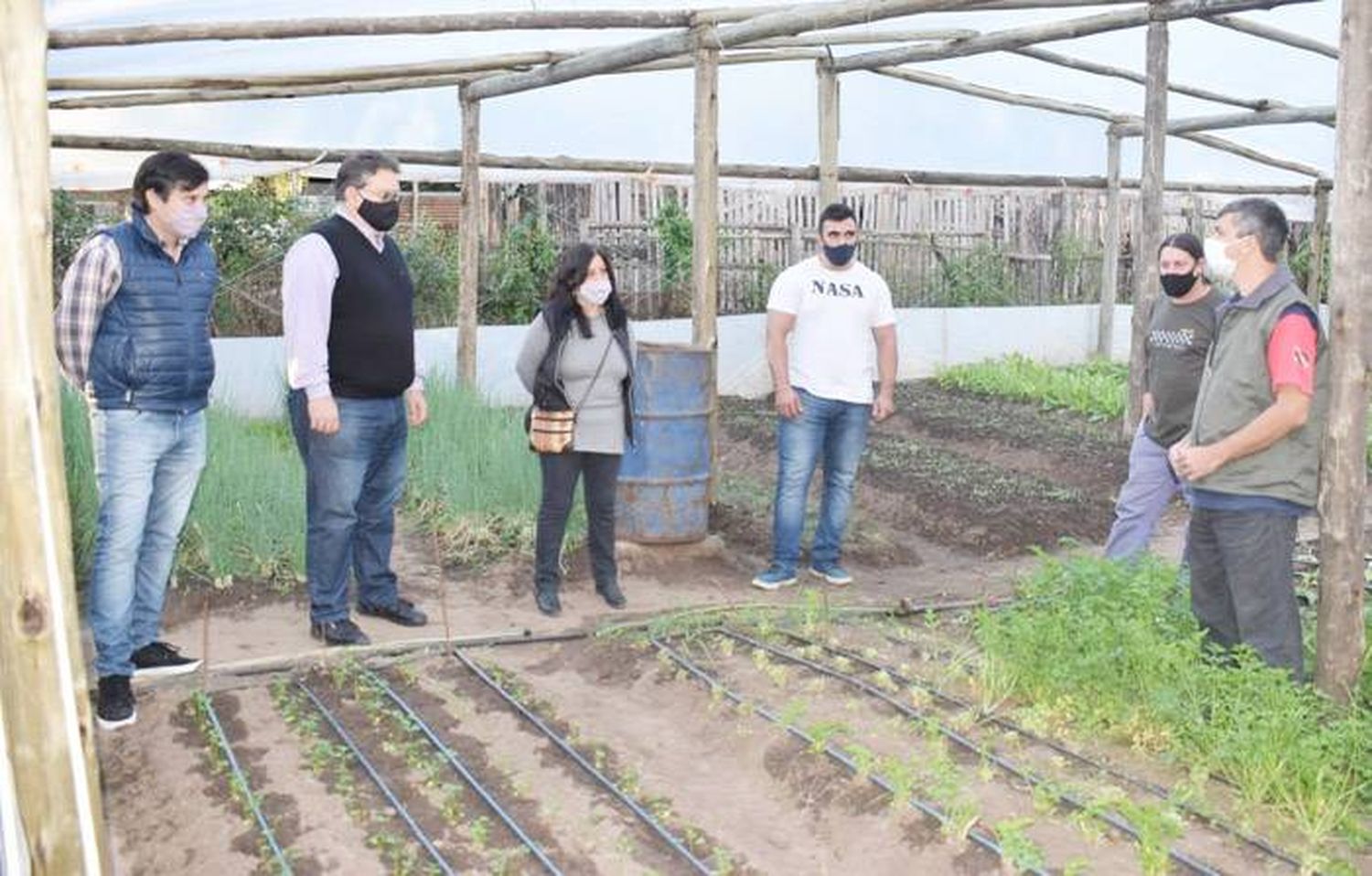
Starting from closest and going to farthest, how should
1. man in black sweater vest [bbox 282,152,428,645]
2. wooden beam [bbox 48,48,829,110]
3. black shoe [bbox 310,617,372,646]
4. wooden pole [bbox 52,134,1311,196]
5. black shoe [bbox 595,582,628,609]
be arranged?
man in black sweater vest [bbox 282,152,428,645], black shoe [bbox 310,617,372,646], black shoe [bbox 595,582,628,609], wooden beam [bbox 48,48,829,110], wooden pole [bbox 52,134,1311,196]

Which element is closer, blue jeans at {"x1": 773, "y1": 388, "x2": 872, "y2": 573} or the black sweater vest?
the black sweater vest

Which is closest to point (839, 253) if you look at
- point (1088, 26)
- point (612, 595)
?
point (612, 595)

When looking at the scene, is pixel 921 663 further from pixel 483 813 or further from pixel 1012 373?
pixel 1012 373

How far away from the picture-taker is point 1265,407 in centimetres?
451

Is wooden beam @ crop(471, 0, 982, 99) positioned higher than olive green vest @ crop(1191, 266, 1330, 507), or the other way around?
wooden beam @ crop(471, 0, 982, 99)

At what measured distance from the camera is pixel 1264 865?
370cm

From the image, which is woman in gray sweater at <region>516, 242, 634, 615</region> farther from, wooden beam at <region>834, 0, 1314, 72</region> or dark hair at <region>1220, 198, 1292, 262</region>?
wooden beam at <region>834, 0, 1314, 72</region>

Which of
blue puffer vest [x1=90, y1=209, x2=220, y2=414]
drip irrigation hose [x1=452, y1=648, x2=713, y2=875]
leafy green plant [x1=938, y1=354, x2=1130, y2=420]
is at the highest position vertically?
blue puffer vest [x1=90, y1=209, x2=220, y2=414]

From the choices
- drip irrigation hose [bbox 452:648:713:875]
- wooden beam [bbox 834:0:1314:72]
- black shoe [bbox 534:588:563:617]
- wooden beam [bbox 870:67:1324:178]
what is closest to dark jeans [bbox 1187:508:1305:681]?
drip irrigation hose [bbox 452:648:713:875]

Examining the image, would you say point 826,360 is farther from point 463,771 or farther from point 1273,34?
point 1273,34

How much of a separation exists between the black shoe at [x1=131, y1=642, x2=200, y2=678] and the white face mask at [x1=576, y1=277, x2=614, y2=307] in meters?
2.02

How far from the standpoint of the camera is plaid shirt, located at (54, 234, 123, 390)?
459 cm

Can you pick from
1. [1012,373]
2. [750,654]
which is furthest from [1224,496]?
[1012,373]

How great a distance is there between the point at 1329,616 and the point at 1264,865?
108 cm
